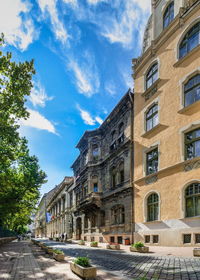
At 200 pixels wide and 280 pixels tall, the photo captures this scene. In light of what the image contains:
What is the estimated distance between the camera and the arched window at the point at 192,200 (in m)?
16.0

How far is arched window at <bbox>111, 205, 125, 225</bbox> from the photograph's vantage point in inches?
1033

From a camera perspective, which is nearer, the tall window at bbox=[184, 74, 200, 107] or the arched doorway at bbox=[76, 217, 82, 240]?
the tall window at bbox=[184, 74, 200, 107]

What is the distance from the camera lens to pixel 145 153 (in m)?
22.4

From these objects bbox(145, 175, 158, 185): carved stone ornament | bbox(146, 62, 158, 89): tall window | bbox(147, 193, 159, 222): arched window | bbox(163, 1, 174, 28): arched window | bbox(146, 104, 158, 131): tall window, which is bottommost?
bbox(147, 193, 159, 222): arched window

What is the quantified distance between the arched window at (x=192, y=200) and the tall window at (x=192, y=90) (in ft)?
19.2

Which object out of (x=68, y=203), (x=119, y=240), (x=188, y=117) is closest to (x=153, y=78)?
(x=188, y=117)

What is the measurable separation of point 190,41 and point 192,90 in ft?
12.7

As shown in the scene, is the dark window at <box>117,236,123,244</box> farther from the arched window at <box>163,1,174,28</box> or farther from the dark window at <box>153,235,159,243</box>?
the arched window at <box>163,1,174,28</box>

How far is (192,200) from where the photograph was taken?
1642 centimetres

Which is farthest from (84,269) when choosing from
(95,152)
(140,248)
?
(95,152)

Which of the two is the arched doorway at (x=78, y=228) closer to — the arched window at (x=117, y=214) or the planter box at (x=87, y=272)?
the arched window at (x=117, y=214)

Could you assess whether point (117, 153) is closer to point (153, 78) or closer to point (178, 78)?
point (153, 78)

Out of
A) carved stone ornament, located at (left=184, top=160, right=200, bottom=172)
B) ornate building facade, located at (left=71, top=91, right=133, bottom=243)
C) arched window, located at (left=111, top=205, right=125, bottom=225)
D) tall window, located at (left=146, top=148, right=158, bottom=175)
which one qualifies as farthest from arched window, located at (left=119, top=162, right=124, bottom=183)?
carved stone ornament, located at (left=184, top=160, right=200, bottom=172)

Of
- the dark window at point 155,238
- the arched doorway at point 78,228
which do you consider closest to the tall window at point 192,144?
the dark window at point 155,238
